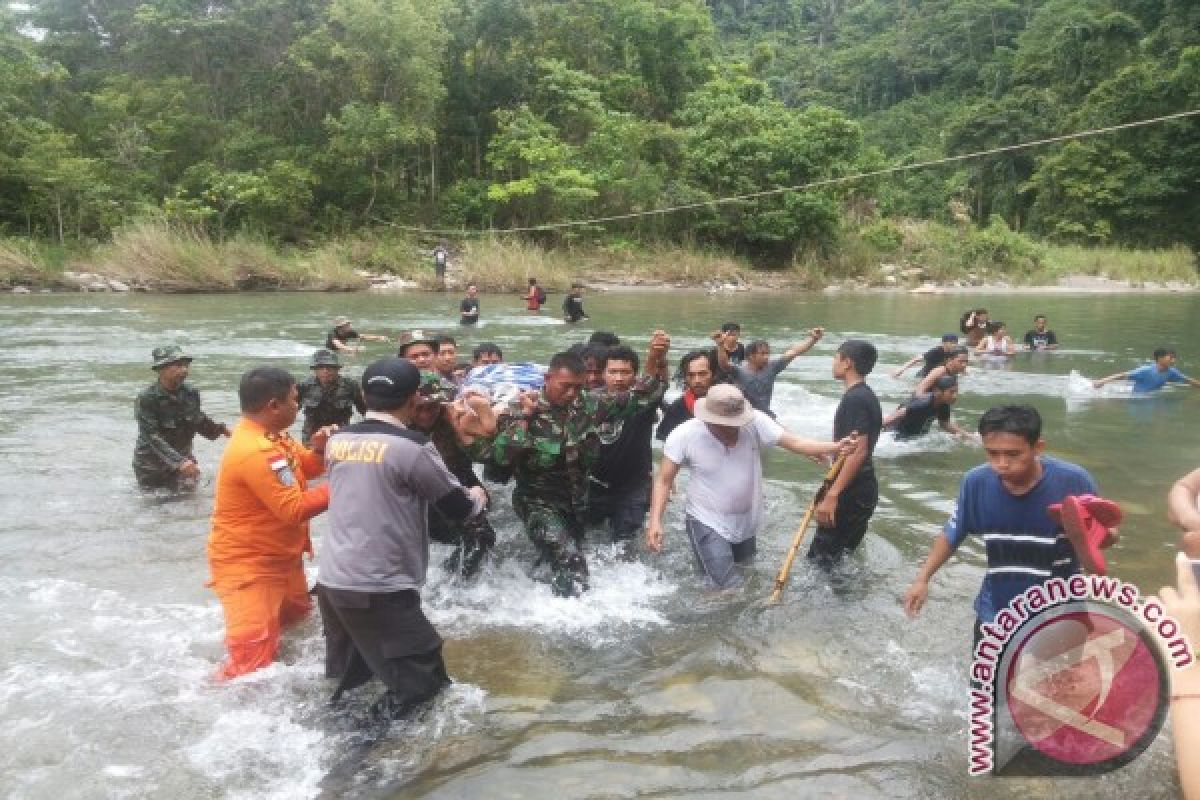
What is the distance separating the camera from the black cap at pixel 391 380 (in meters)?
3.67

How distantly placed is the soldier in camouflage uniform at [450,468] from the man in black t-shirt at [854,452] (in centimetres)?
208

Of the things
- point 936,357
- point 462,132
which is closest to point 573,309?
point 936,357

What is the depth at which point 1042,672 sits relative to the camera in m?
3.49

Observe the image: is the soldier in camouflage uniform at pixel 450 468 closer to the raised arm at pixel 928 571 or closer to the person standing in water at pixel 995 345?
the raised arm at pixel 928 571

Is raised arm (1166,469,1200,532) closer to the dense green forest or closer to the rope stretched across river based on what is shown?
the rope stretched across river

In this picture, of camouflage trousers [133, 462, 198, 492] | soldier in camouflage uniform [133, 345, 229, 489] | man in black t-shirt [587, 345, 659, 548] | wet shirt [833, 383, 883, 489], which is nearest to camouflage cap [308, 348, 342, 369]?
soldier in camouflage uniform [133, 345, 229, 489]

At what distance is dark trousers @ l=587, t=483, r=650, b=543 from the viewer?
631 centimetres

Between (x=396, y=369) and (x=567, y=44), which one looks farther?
(x=567, y=44)

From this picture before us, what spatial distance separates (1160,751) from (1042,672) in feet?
2.35

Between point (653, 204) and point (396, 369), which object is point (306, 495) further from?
point (653, 204)

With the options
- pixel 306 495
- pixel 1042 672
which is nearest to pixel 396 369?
pixel 306 495

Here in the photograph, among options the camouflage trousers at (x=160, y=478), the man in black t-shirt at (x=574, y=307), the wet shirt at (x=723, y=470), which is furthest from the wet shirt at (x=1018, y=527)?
the man in black t-shirt at (x=574, y=307)

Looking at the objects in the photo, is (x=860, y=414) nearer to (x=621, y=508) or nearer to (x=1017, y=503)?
(x=1017, y=503)

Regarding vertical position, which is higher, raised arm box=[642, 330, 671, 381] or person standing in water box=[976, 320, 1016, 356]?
raised arm box=[642, 330, 671, 381]
